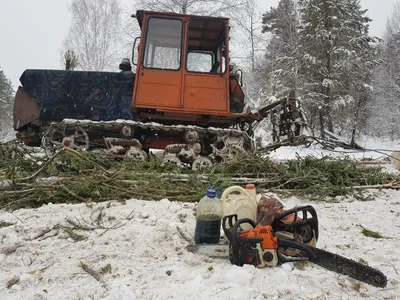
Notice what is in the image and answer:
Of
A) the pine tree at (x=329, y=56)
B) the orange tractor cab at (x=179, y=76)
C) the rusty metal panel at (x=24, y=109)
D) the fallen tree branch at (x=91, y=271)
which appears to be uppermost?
the pine tree at (x=329, y=56)

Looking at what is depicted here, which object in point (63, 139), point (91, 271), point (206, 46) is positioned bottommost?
point (91, 271)

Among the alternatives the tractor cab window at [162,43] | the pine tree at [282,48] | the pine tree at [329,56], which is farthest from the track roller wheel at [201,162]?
the pine tree at [329,56]

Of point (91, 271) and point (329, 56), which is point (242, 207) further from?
point (329, 56)

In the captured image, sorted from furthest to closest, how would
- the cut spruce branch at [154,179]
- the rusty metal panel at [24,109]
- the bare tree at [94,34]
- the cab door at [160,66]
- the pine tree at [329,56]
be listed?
the bare tree at [94,34]
the pine tree at [329,56]
the rusty metal panel at [24,109]
the cab door at [160,66]
the cut spruce branch at [154,179]

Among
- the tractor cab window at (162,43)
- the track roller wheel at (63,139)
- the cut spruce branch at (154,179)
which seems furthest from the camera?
the tractor cab window at (162,43)

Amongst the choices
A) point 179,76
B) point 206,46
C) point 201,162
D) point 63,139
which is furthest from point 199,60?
point 63,139

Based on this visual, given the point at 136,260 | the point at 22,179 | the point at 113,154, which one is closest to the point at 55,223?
the point at 136,260

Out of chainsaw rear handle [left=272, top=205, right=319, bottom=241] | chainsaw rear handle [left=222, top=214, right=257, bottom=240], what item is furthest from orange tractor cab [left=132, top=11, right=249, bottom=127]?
chainsaw rear handle [left=272, top=205, right=319, bottom=241]

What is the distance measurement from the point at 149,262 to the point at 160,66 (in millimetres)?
4434

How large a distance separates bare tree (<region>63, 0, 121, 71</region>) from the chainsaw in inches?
1064

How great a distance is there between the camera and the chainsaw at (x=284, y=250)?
1.74 m

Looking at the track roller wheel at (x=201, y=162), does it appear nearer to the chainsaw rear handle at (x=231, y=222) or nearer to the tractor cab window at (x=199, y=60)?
the tractor cab window at (x=199, y=60)

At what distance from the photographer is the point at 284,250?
1.94 metres

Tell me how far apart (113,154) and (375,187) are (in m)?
4.16
